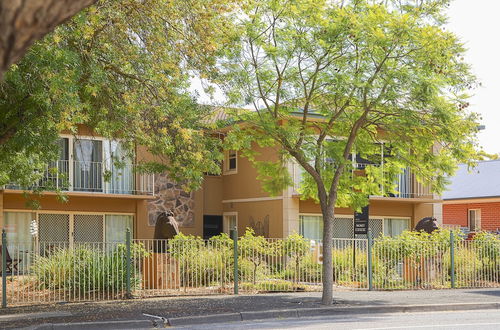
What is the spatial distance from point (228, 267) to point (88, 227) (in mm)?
9309

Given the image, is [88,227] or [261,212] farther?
[261,212]

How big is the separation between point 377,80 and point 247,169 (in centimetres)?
1336

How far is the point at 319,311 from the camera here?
1481 cm

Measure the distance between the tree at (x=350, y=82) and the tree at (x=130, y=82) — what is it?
128cm

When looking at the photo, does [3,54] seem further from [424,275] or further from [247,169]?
[247,169]

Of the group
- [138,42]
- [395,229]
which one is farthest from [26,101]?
[395,229]

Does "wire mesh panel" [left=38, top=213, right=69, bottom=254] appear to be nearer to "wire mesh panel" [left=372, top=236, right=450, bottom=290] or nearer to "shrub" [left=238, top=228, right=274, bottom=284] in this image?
"shrub" [left=238, top=228, right=274, bottom=284]

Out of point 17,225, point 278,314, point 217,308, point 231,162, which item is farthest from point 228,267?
point 231,162

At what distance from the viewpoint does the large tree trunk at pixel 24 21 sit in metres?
2.71

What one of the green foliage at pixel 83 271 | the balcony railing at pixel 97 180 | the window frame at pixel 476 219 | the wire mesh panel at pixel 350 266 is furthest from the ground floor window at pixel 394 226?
the green foliage at pixel 83 271

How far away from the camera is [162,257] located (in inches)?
704

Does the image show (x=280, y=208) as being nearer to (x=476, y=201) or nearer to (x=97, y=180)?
(x=97, y=180)

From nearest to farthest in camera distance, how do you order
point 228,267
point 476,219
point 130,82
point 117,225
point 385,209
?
point 130,82 → point 228,267 → point 117,225 → point 385,209 → point 476,219

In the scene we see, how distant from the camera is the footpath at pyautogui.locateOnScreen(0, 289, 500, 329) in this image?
512 inches
